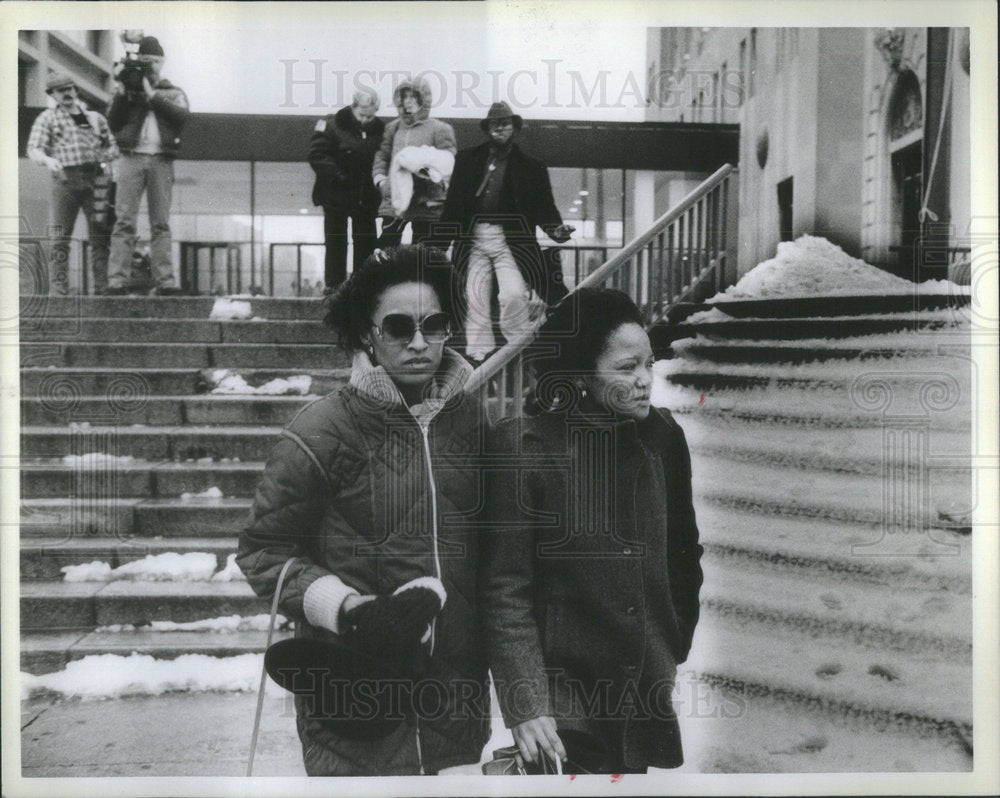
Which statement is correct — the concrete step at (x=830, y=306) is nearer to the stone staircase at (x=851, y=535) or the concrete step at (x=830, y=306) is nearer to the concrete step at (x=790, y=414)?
the stone staircase at (x=851, y=535)

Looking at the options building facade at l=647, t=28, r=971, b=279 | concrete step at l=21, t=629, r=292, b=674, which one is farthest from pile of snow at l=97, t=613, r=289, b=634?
building facade at l=647, t=28, r=971, b=279

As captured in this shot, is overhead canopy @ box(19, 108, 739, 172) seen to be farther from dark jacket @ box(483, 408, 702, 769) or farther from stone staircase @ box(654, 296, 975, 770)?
dark jacket @ box(483, 408, 702, 769)

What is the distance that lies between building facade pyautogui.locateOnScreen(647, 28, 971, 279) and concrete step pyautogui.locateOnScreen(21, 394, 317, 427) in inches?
72.1

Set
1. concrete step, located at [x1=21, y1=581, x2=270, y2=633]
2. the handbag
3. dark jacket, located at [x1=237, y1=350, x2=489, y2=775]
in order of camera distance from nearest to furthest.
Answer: dark jacket, located at [x1=237, y1=350, x2=489, y2=775], the handbag, concrete step, located at [x1=21, y1=581, x2=270, y2=633]

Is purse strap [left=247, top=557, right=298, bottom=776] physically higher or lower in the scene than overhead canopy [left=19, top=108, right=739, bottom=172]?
lower

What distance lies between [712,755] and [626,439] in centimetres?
129

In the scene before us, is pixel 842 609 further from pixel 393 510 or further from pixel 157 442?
pixel 157 442

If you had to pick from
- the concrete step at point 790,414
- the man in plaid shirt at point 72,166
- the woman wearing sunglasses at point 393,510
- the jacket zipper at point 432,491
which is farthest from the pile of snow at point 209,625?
the concrete step at point 790,414

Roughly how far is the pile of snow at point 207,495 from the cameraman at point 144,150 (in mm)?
835

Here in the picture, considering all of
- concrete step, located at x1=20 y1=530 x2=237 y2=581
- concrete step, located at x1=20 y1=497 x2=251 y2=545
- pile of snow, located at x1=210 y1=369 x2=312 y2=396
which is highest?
pile of snow, located at x1=210 y1=369 x2=312 y2=396

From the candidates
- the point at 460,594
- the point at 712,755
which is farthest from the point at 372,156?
the point at 712,755

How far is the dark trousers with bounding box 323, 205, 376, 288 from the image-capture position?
3957 millimetres

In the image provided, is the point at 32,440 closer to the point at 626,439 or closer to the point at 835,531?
the point at 626,439

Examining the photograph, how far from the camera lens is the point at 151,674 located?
3.96 metres
